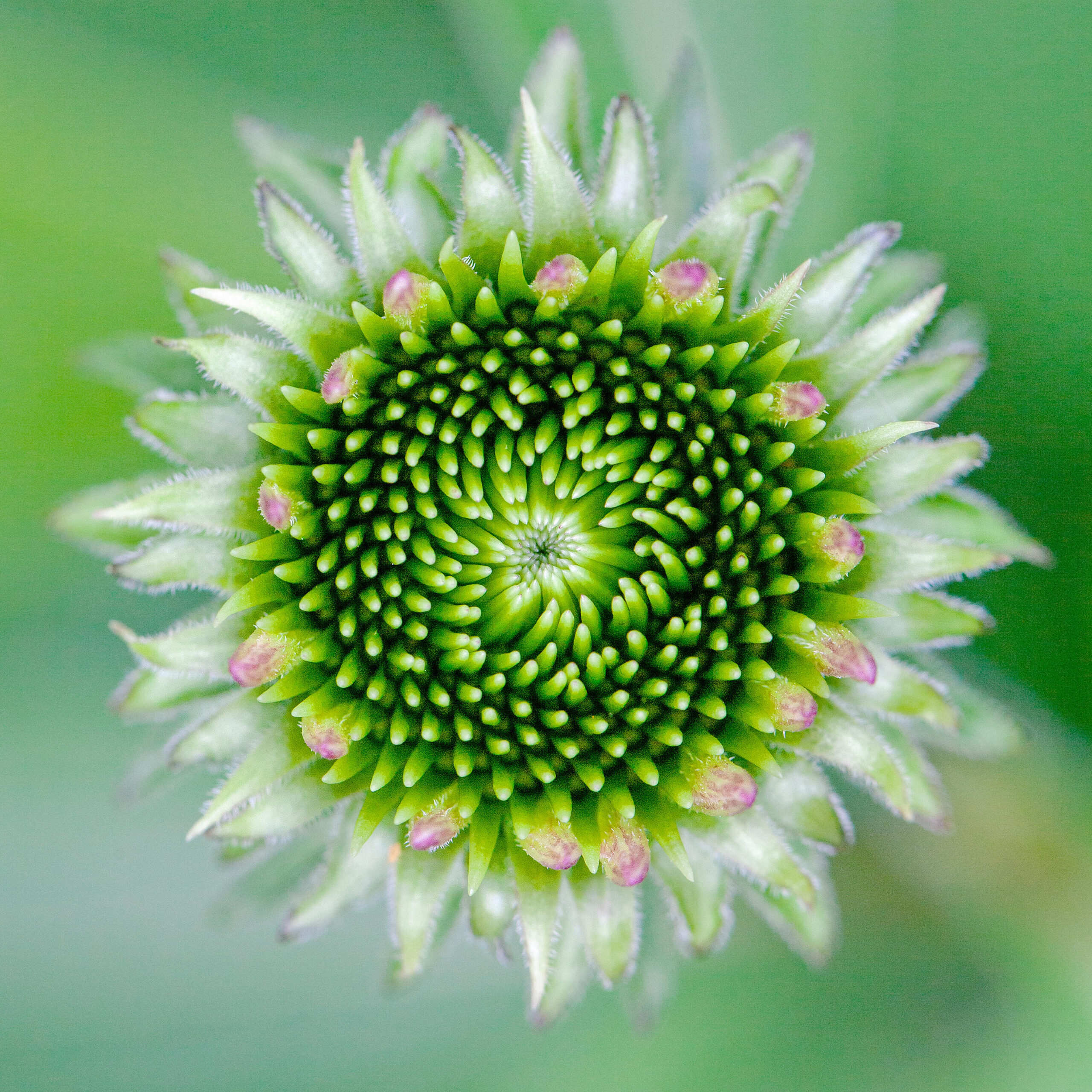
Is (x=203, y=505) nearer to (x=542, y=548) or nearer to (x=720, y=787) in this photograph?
(x=542, y=548)

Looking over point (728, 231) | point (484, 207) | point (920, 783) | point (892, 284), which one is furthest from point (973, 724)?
point (484, 207)

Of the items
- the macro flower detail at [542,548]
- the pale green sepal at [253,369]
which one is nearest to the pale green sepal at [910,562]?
the macro flower detail at [542,548]

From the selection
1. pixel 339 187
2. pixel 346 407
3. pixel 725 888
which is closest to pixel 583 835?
pixel 725 888

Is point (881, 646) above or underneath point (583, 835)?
above

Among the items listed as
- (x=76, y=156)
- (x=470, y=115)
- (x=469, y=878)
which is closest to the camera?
(x=469, y=878)

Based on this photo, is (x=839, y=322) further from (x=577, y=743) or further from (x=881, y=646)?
(x=577, y=743)

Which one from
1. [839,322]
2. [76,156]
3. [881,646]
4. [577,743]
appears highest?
[839,322]

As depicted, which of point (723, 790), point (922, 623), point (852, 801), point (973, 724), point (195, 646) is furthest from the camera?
point (852, 801)
